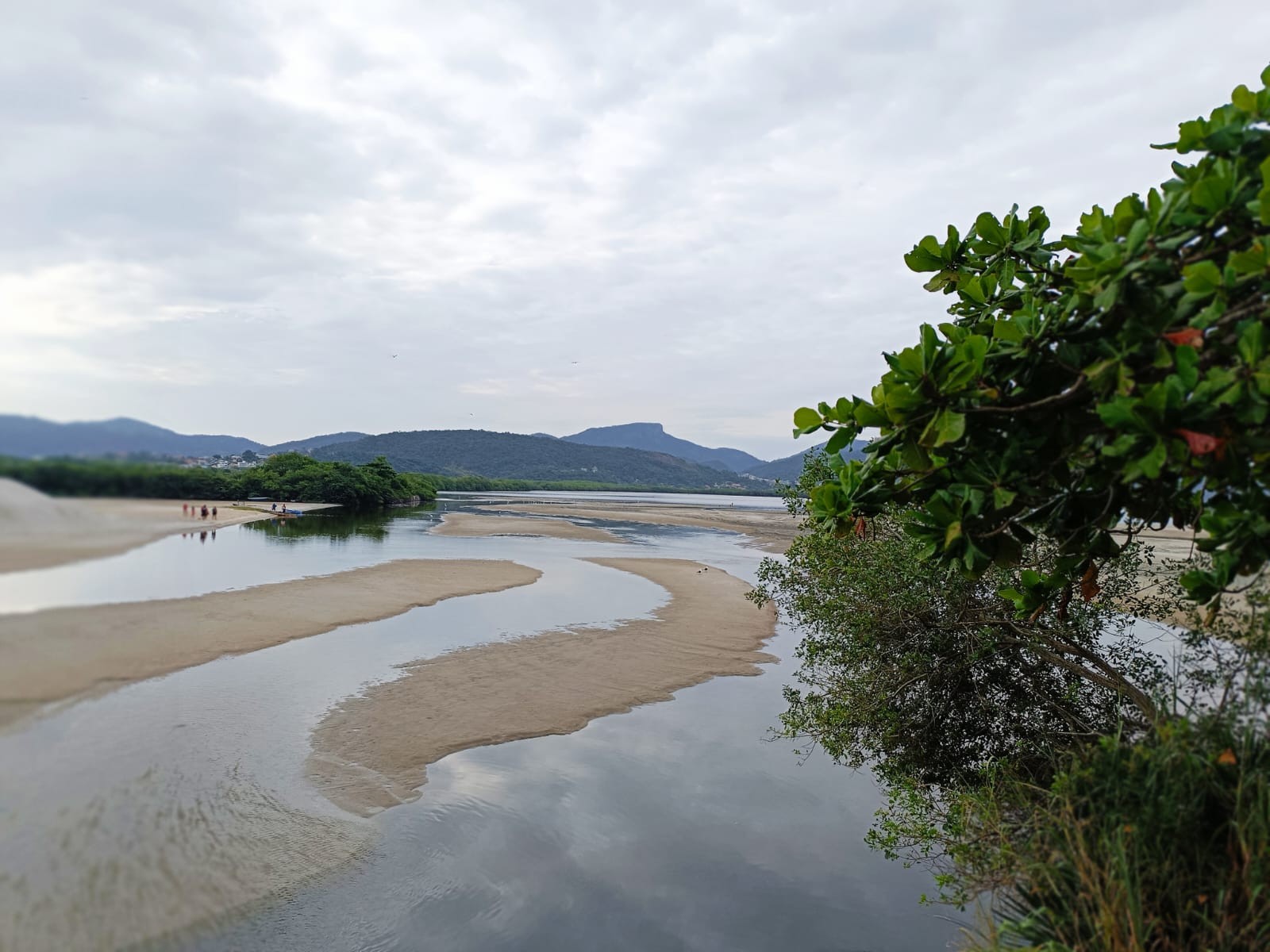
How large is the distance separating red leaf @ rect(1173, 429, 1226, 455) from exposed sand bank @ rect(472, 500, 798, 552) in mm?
41410

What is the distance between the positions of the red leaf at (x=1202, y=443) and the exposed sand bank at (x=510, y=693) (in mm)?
9408

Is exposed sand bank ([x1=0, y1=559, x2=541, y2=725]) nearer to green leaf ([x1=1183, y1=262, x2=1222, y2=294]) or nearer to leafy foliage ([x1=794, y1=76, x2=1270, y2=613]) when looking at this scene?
leafy foliage ([x1=794, y1=76, x2=1270, y2=613])

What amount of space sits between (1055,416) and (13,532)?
17.5 ft

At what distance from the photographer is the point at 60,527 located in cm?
399

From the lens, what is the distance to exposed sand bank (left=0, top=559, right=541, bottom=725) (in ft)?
14.2

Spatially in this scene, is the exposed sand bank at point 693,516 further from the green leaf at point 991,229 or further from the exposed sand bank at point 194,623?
the green leaf at point 991,229

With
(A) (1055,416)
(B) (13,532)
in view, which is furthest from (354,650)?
(A) (1055,416)

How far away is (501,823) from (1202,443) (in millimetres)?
8678

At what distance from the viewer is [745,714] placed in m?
13.9

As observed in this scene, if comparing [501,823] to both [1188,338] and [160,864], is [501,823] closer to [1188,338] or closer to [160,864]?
[160,864]

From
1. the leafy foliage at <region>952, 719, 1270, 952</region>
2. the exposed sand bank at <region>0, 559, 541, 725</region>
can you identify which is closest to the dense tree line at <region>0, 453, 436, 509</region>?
the exposed sand bank at <region>0, 559, 541, 725</region>

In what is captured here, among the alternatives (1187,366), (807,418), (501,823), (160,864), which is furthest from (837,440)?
(160,864)

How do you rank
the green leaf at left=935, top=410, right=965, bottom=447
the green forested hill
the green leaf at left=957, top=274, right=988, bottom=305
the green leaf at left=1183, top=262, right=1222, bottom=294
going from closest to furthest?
the green leaf at left=1183, top=262, right=1222, bottom=294 → the green leaf at left=935, top=410, right=965, bottom=447 → the green leaf at left=957, top=274, right=988, bottom=305 → the green forested hill

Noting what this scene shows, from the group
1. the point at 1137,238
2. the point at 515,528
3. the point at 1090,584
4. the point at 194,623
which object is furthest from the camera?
the point at 515,528
